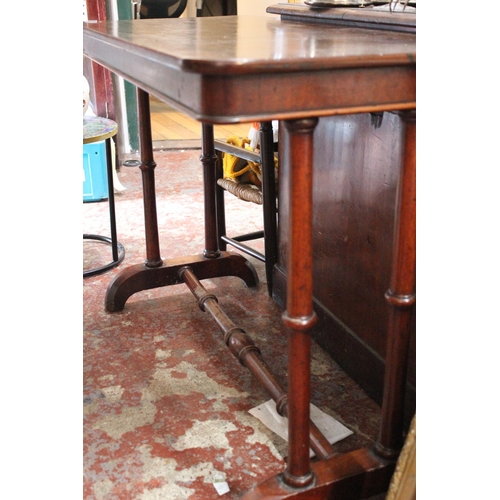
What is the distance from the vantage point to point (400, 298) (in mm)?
1276

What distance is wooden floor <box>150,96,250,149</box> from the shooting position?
5.04 meters

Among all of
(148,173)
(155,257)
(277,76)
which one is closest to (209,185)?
(148,173)

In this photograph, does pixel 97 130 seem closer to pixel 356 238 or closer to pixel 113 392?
pixel 113 392

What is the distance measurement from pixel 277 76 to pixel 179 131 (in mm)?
4646

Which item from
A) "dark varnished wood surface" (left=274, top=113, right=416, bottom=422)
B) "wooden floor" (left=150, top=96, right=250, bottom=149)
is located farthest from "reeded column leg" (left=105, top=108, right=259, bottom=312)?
"wooden floor" (left=150, top=96, right=250, bottom=149)

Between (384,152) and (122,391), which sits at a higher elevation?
(384,152)

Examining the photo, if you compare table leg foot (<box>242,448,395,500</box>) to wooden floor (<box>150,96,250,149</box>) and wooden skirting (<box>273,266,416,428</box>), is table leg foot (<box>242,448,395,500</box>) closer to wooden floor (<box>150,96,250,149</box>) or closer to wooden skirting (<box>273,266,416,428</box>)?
wooden skirting (<box>273,266,416,428</box>)

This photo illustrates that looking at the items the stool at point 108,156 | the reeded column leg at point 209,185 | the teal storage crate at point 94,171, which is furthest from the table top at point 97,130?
→ the teal storage crate at point 94,171

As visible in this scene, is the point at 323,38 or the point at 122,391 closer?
the point at 323,38

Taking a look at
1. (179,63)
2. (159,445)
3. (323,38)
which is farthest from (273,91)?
(159,445)

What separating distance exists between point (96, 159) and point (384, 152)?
234 centimetres
